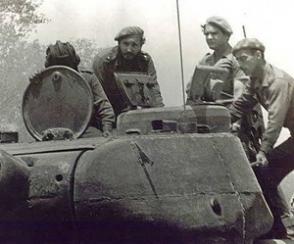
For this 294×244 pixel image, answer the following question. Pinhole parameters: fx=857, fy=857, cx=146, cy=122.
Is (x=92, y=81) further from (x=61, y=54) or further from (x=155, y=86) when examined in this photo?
(x=155, y=86)

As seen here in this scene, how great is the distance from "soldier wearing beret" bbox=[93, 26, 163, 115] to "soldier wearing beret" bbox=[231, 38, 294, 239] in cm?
131

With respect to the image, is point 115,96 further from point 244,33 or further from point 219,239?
point 219,239

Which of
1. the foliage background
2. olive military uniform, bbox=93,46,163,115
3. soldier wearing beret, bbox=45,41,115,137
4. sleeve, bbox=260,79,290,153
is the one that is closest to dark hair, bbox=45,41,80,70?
soldier wearing beret, bbox=45,41,115,137

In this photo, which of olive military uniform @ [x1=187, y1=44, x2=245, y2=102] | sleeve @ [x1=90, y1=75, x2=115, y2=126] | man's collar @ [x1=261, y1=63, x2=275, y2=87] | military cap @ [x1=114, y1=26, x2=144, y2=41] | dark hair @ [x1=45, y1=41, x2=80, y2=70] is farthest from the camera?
olive military uniform @ [x1=187, y1=44, x2=245, y2=102]

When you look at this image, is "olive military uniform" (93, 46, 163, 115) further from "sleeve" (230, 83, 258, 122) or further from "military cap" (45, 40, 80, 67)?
"sleeve" (230, 83, 258, 122)

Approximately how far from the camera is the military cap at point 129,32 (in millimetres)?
8359

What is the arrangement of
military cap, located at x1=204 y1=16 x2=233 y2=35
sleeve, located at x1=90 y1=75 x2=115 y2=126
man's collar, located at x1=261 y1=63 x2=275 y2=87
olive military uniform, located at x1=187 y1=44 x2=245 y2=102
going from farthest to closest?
military cap, located at x1=204 y1=16 x2=233 y2=35 < olive military uniform, located at x1=187 y1=44 x2=245 y2=102 < sleeve, located at x1=90 y1=75 x2=115 y2=126 < man's collar, located at x1=261 y1=63 x2=275 y2=87

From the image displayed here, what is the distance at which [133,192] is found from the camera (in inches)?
222

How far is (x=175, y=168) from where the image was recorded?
5848 millimetres

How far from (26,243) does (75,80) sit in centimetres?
198

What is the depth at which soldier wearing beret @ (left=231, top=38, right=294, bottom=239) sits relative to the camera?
716 centimetres

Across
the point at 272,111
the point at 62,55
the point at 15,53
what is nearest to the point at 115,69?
the point at 62,55

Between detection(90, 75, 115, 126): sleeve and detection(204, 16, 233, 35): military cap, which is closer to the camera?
detection(90, 75, 115, 126): sleeve

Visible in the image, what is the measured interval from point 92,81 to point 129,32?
0.77 meters
